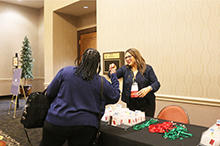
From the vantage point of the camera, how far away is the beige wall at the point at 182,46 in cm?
296

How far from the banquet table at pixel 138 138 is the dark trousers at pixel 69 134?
6.7 inches

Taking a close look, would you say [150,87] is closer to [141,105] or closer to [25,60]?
[141,105]

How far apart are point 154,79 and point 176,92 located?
98 cm

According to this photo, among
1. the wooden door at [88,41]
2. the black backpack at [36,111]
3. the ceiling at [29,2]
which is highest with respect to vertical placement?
the ceiling at [29,2]

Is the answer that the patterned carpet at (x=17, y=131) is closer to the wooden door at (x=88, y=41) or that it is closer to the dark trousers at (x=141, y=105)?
the dark trousers at (x=141, y=105)

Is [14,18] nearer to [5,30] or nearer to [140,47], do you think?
[5,30]

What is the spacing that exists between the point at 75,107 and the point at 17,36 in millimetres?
8228

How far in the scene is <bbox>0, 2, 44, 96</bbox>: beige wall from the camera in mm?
8164

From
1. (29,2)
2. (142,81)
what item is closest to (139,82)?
(142,81)

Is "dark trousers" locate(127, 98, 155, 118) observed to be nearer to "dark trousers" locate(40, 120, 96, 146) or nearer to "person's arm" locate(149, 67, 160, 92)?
"person's arm" locate(149, 67, 160, 92)

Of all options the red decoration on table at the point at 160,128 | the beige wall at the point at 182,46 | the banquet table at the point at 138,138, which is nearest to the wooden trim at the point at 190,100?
the beige wall at the point at 182,46

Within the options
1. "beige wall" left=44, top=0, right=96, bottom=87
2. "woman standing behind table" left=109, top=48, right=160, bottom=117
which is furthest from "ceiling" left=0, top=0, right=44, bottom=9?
"woman standing behind table" left=109, top=48, right=160, bottom=117

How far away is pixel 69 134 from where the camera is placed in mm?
1531

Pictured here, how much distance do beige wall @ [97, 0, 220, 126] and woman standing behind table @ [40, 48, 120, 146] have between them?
2062mm
